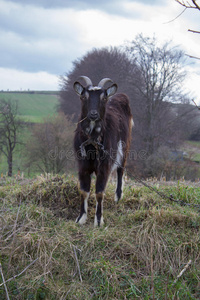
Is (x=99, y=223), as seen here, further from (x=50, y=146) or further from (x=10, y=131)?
(x=10, y=131)

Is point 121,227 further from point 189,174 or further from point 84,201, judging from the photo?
point 189,174

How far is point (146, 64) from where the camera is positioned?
20.4 meters

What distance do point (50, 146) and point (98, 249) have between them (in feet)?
58.5

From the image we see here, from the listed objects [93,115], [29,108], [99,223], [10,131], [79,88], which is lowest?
[99,223]

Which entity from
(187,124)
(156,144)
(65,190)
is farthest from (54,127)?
(65,190)

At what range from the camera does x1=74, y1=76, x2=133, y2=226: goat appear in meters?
4.55

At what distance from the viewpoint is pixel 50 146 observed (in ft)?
70.7

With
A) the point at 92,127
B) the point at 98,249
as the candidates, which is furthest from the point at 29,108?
the point at 98,249

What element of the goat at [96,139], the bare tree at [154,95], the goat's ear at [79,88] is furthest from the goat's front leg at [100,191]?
the bare tree at [154,95]

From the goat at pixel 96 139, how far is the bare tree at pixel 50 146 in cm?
1623

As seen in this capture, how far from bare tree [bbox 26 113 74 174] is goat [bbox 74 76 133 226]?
16227 mm

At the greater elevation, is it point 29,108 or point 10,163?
point 29,108

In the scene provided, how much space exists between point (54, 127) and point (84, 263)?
18842 mm

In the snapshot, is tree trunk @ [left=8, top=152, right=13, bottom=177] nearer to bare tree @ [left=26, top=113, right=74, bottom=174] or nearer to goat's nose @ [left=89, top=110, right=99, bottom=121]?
bare tree @ [left=26, top=113, right=74, bottom=174]
